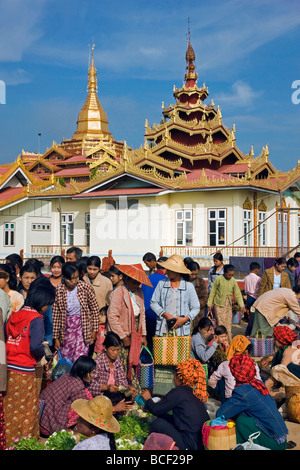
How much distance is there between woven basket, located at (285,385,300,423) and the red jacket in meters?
2.97

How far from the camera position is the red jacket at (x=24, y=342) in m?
4.42

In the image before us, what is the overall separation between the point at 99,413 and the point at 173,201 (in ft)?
55.4

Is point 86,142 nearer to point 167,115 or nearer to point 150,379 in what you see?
point 167,115

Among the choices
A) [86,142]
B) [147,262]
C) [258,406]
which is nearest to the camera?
[258,406]

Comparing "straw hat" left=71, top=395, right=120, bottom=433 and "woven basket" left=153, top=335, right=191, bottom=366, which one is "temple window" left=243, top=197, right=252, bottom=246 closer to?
"woven basket" left=153, top=335, right=191, bottom=366

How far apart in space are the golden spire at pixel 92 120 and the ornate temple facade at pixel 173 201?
10403 mm

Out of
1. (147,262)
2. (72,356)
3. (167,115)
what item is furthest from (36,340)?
(167,115)

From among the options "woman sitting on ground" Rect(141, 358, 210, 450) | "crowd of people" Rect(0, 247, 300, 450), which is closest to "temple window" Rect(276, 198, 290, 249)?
"crowd of people" Rect(0, 247, 300, 450)

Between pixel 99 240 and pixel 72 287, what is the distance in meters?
15.2

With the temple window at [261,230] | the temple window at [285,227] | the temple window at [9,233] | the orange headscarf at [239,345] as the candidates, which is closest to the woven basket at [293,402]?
the orange headscarf at [239,345]

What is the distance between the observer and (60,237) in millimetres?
21797

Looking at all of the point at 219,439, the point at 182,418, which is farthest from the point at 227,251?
the point at 219,439

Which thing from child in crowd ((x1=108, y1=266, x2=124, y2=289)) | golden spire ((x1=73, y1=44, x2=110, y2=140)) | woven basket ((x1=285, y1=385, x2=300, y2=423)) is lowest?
woven basket ((x1=285, y1=385, x2=300, y2=423))

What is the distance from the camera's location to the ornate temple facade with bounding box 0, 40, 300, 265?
19.3 metres
